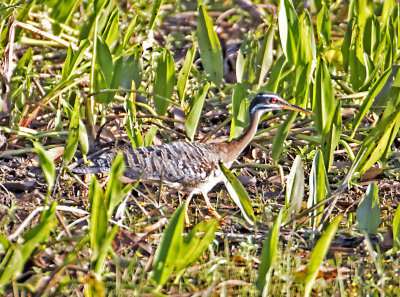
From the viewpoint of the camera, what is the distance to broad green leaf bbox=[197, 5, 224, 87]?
6203mm

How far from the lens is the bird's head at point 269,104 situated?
5625 millimetres

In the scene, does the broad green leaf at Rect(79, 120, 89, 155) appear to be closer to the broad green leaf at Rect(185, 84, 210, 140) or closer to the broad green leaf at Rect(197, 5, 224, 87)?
the broad green leaf at Rect(185, 84, 210, 140)

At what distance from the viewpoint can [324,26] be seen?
259 inches

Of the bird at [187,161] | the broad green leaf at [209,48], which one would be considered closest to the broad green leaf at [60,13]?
the broad green leaf at [209,48]

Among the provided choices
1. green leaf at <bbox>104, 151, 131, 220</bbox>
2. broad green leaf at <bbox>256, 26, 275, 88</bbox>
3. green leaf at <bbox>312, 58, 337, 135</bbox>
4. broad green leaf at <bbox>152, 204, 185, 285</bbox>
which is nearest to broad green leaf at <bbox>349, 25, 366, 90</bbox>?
broad green leaf at <bbox>256, 26, 275, 88</bbox>

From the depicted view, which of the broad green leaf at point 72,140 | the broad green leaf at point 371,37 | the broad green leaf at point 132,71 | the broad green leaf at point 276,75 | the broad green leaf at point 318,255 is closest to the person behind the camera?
the broad green leaf at point 318,255

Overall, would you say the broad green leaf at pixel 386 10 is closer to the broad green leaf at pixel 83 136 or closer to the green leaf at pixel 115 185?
the broad green leaf at pixel 83 136

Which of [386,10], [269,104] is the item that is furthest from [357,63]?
[269,104]

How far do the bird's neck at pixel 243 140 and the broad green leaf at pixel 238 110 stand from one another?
0.22ft

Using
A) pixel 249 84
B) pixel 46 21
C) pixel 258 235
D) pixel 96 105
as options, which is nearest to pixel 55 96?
pixel 96 105

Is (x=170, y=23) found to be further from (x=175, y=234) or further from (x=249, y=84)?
(x=175, y=234)

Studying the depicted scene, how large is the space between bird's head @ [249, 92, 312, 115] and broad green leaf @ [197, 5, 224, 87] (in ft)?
2.35

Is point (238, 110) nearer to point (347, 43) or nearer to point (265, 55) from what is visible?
point (265, 55)

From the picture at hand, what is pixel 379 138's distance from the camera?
5.06 m
